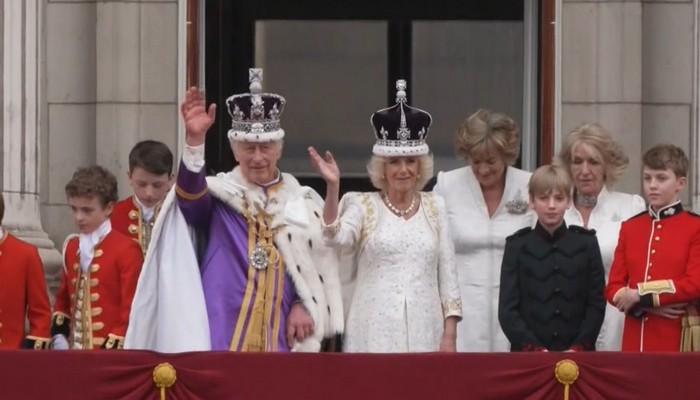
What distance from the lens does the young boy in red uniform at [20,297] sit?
33.9ft

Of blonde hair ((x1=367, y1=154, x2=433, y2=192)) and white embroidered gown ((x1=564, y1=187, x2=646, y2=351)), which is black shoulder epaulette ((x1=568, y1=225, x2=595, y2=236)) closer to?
white embroidered gown ((x1=564, y1=187, x2=646, y2=351))

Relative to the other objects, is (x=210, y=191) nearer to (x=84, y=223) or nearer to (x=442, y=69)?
(x=84, y=223)

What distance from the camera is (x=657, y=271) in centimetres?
1000

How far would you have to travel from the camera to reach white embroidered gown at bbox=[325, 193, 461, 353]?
32.8ft

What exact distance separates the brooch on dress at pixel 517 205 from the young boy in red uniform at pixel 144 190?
1586 millimetres

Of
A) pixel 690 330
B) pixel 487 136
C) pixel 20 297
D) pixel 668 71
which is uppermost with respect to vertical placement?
pixel 668 71

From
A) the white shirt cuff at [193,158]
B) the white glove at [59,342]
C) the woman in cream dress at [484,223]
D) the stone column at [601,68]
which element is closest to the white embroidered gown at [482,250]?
the woman in cream dress at [484,223]

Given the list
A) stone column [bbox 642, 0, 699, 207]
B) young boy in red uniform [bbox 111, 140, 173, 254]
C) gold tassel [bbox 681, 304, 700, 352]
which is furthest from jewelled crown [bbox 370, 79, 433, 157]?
stone column [bbox 642, 0, 699, 207]

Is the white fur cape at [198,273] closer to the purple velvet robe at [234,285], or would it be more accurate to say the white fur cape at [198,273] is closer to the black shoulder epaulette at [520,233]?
the purple velvet robe at [234,285]

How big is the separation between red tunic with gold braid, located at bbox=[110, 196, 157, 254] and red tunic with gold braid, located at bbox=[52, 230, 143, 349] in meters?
0.37

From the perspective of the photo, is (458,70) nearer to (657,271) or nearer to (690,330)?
(657,271)

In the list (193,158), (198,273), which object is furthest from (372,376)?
(193,158)

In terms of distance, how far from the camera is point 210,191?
9953mm

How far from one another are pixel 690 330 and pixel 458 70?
4.52 m
